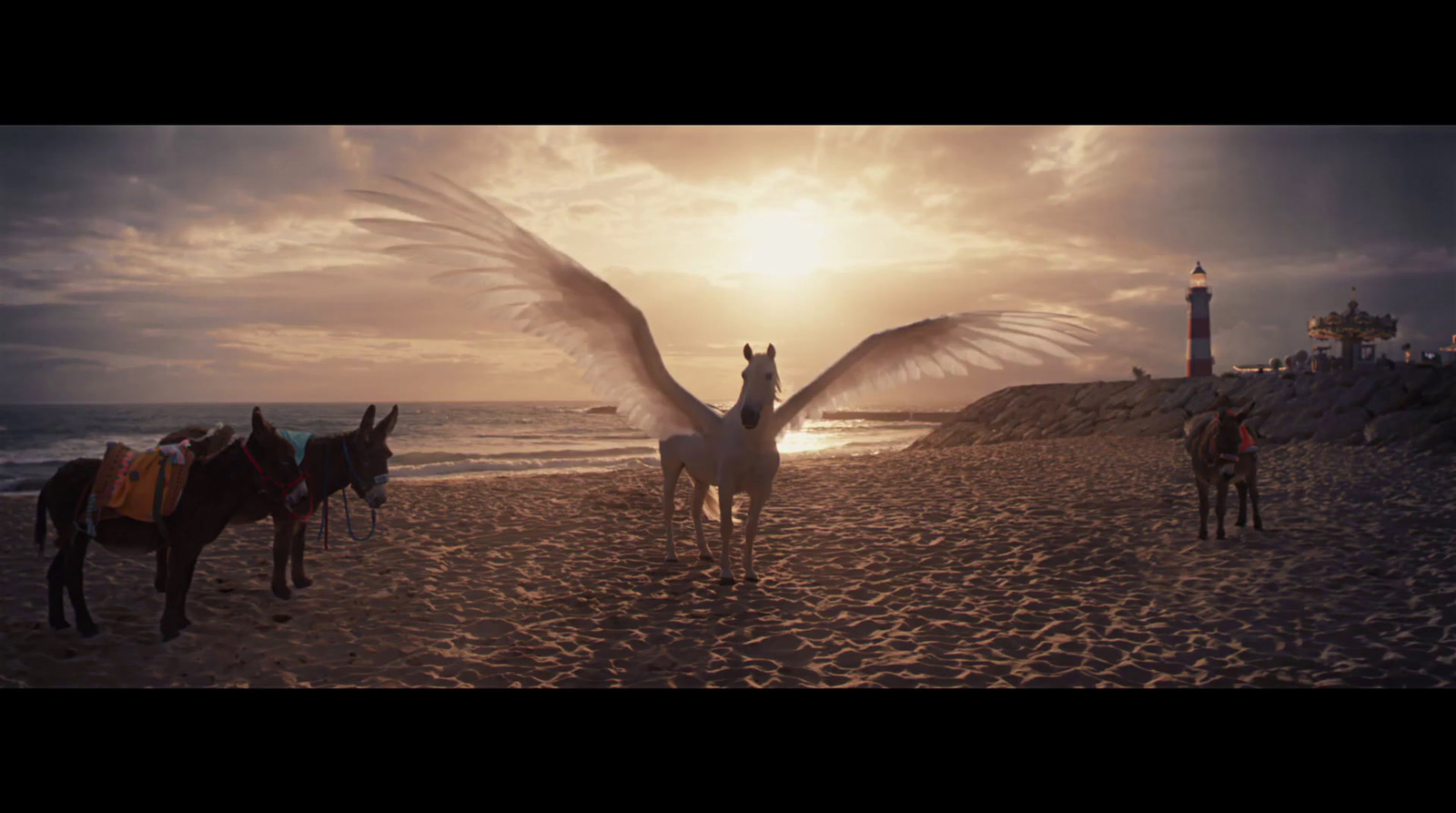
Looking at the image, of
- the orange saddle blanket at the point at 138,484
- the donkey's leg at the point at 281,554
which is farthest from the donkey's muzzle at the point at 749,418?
the donkey's leg at the point at 281,554

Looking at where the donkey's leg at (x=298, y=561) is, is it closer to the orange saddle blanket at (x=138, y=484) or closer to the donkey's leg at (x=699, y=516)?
the orange saddle blanket at (x=138, y=484)

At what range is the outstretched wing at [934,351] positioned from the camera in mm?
4254

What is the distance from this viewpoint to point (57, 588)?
142 inches

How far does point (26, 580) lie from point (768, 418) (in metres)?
5.96

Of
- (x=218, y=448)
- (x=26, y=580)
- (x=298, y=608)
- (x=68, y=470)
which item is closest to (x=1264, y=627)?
(x=298, y=608)

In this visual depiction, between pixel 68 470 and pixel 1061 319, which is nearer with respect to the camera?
pixel 68 470

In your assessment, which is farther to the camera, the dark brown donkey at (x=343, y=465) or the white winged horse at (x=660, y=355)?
the dark brown donkey at (x=343, y=465)

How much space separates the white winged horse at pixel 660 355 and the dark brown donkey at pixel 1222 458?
8.81 ft

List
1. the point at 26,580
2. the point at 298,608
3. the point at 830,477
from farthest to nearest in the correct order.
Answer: the point at 830,477, the point at 26,580, the point at 298,608

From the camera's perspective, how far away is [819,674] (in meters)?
3.34

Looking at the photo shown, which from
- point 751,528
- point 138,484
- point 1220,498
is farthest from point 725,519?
point 1220,498

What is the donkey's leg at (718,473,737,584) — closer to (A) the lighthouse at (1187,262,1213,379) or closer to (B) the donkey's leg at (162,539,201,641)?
(B) the donkey's leg at (162,539,201,641)

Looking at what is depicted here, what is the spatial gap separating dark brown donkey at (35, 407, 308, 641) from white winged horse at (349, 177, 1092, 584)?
4.96ft

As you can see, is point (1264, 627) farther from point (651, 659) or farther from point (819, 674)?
point (651, 659)
